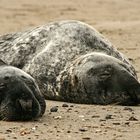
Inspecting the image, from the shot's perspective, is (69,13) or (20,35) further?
(69,13)

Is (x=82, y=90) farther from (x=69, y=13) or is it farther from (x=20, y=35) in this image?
(x=69, y=13)

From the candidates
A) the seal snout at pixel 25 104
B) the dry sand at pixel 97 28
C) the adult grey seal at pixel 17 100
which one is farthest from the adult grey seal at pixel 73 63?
the seal snout at pixel 25 104

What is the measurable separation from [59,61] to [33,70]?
1.25ft

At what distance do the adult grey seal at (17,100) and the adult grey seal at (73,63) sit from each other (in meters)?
1.29

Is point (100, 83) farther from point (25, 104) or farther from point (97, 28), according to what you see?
point (97, 28)

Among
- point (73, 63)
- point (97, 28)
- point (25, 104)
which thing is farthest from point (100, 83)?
point (97, 28)

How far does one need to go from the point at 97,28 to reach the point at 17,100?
1128cm

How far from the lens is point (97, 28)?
1772cm

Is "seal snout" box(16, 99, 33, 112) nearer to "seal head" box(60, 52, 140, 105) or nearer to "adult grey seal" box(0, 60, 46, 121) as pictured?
"adult grey seal" box(0, 60, 46, 121)

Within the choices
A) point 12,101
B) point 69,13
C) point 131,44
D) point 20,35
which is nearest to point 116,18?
point 69,13

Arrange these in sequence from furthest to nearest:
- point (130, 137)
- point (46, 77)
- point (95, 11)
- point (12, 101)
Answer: point (95, 11), point (46, 77), point (12, 101), point (130, 137)

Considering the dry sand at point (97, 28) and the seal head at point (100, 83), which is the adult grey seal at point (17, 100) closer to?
the dry sand at point (97, 28)

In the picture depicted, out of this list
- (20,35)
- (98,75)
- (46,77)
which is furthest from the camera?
(20,35)

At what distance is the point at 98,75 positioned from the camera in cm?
802
